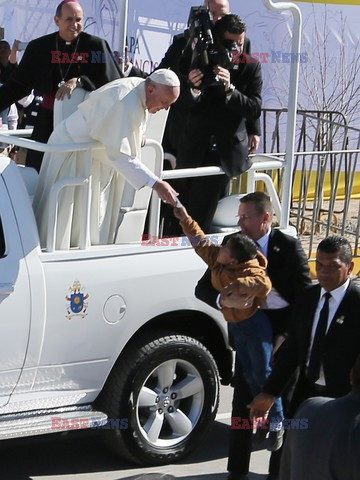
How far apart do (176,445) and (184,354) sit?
1.82 feet

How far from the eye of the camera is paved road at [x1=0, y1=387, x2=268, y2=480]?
238 inches

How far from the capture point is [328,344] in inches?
201

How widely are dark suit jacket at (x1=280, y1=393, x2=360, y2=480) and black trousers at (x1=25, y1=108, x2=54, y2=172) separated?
407cm

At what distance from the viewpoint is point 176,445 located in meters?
6.14

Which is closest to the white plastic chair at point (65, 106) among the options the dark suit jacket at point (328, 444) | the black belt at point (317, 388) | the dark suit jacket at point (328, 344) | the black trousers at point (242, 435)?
the black trousers at point (242, 435)

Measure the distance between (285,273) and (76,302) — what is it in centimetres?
116

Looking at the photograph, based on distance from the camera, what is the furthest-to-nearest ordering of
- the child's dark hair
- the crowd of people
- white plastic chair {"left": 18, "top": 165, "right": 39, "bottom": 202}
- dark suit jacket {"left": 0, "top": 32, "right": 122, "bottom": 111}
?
dark suit jacket {"left": 0, "top": 32, "right": 122, "bottom": 111}
white plastic chair {"left": 18, "top": 165, "right": 39, "bottom": 202}
the child's dark hair
the crowd of people

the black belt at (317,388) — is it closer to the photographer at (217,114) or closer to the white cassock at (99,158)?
the white cassock at (99,158)

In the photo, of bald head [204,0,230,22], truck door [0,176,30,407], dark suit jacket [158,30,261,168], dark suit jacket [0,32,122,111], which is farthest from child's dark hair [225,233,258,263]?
bald head [204,0,230,22]

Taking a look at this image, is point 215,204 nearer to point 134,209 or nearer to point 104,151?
point 134,209

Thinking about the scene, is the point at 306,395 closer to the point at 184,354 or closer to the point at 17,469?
the point at 184,354

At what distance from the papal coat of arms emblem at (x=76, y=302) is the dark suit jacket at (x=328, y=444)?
95.1 inches

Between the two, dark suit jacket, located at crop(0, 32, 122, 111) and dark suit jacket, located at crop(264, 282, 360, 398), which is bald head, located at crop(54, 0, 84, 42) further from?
dark suit jacket, located at crop(264, 282, 360, 398)

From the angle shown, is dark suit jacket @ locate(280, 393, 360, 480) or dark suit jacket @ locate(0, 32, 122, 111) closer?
dark suit jacket @ locate(280, 393, 360, 480)
